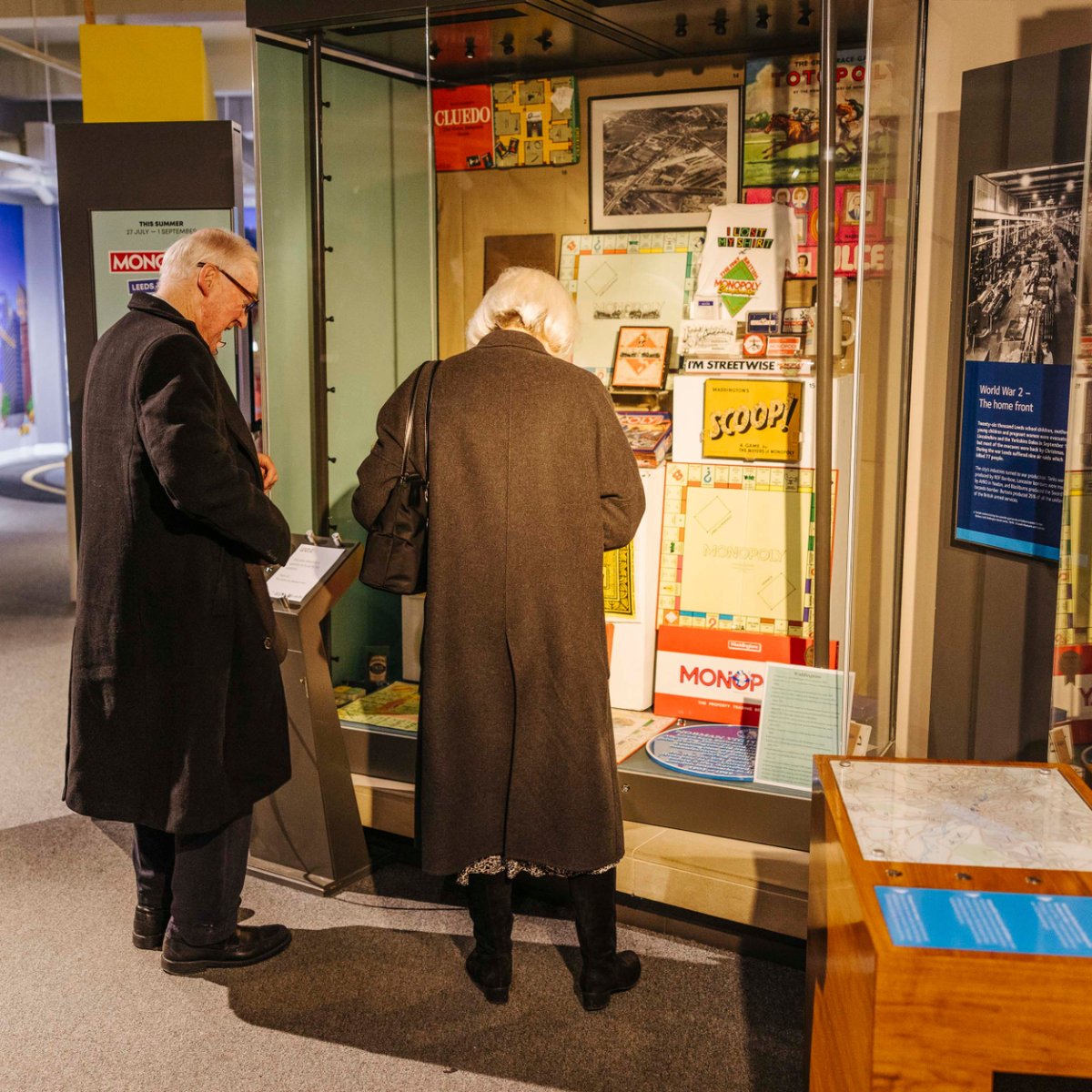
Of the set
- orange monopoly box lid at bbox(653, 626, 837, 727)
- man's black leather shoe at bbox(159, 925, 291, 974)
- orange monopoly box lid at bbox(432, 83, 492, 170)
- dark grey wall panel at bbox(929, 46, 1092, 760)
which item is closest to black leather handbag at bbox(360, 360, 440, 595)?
man's black leather shoe at bbox(159, 925, 291, 974)

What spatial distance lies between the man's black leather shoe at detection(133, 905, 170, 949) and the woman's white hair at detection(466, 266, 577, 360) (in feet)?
5.53

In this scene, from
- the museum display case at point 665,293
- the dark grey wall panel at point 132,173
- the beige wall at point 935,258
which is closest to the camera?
the beige wall at point 935,258

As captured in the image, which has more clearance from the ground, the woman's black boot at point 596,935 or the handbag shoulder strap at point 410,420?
the handbag shoulder strap at point 410,420

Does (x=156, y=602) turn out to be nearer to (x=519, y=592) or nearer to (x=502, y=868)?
(x=519, y=592)

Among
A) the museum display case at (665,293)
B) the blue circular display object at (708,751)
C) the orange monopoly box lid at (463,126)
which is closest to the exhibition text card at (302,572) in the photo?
the museum display case at (665,293)

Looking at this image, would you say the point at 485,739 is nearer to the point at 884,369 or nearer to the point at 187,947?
the point at 187,947

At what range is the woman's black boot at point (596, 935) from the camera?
271cm

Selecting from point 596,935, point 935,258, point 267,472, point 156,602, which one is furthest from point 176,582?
point 935,258

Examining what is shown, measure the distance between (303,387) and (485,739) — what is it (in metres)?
1.92

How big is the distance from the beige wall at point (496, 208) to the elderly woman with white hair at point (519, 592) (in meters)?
1.62

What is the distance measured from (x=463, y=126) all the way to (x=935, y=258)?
72.1 inches

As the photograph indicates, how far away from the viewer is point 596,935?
274cm

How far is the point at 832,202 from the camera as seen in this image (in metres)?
3.06

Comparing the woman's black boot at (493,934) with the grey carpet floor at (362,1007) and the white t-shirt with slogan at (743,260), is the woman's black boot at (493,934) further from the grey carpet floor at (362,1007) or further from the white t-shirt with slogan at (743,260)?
the white t-shirt with slogan at (743,260)
